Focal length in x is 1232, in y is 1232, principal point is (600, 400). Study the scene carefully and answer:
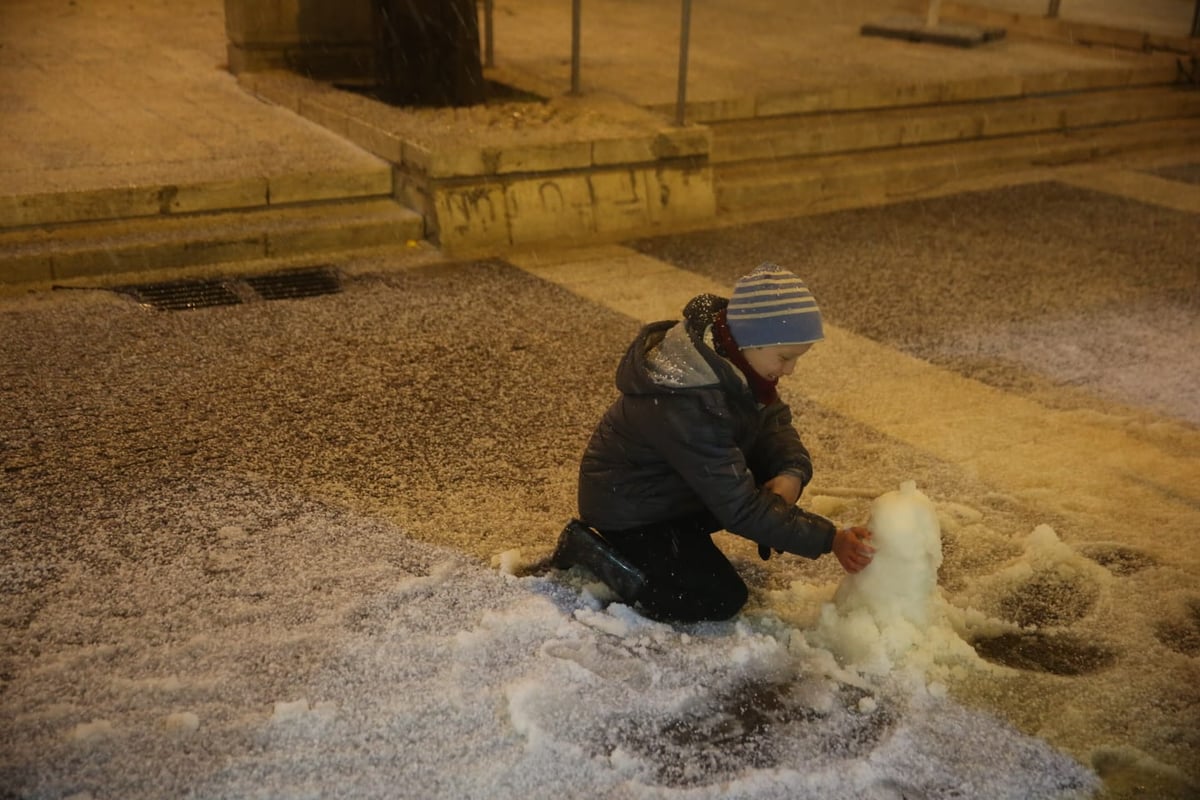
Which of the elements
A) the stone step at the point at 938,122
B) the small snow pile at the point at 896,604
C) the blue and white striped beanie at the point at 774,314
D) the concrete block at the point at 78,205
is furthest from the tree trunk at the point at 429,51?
the small snow pile at the point at 896,604

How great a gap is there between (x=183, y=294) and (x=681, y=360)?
10.4 ft

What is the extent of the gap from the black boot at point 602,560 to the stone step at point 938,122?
4.56 meters

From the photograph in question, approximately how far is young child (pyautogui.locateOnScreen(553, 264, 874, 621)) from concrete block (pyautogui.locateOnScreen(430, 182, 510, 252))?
309 cm

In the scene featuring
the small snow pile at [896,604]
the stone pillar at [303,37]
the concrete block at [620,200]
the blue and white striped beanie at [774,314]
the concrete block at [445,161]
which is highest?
the stone pillar at [303,37]

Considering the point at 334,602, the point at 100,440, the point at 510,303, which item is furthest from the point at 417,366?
the point at 334,602

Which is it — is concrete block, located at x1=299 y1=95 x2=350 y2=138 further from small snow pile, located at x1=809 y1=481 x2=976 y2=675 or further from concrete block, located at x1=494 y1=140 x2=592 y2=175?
small snow pile, located at x1=809 y1=481 x2=976 y2=675

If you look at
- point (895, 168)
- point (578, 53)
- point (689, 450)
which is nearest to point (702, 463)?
point (689, 450)

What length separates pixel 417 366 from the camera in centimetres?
477

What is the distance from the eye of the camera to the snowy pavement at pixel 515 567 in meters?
2.69

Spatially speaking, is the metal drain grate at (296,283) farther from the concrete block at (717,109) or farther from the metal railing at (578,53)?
the concrete block at (717,109)

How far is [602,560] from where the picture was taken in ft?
10.5

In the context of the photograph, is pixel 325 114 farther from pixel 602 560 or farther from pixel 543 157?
pixel 602 560

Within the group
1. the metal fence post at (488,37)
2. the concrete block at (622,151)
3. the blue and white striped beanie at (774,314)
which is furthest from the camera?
the metal fence post at (488,37)

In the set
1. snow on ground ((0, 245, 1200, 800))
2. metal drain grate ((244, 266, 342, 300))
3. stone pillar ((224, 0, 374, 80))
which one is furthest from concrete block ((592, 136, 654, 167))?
stone pillar ((224, 0, 374, 80))
